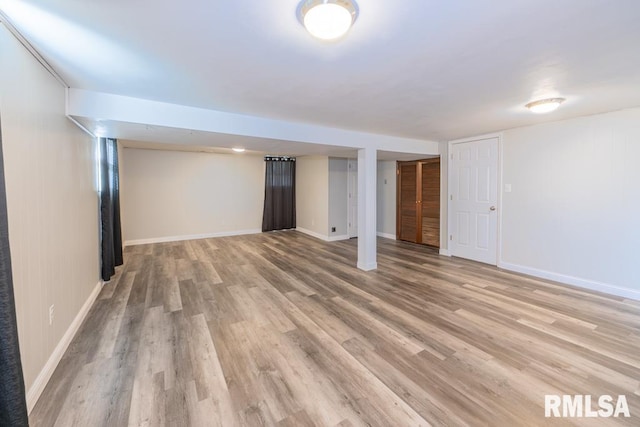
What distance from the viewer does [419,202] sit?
20.0 feet

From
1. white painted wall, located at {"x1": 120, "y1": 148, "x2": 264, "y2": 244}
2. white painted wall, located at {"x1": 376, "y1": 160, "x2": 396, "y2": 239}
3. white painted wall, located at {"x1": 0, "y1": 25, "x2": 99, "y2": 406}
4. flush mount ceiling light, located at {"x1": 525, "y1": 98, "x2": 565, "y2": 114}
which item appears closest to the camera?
white painted wall, located at {"x1": 0, "y1": 25, "x2": 99, "y2": 406}

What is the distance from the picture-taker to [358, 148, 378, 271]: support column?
4.26 m

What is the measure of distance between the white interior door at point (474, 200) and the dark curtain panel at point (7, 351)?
535cm

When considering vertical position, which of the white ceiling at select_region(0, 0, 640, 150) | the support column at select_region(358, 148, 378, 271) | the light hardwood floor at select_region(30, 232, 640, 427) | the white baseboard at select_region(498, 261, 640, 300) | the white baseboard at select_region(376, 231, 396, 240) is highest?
the white ceiling at select_region(0, 0, 640, 150)

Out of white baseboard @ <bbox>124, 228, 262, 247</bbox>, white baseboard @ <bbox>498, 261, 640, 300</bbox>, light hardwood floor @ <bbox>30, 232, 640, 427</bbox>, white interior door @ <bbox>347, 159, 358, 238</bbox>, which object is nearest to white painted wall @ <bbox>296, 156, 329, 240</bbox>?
white interior door @ <bbox>347, 159, 358, 238</bbox>

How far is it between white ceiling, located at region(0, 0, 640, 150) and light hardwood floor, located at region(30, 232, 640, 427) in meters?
2.20

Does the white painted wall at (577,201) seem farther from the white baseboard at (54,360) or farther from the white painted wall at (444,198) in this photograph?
the white baseboard at (54,360)

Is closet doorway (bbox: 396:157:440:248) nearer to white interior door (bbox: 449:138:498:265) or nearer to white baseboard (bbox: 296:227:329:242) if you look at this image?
white interior door (bbox: 449:138:498:265)

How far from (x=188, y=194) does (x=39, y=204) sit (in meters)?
5.03

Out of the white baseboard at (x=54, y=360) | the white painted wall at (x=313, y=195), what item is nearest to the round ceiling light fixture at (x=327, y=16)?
the white baseboard at (x=54, y=360)

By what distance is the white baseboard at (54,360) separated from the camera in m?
1.62

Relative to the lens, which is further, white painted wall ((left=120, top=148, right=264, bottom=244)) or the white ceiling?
white painted wall ((left=120, top=148, right=264, bottom=244))

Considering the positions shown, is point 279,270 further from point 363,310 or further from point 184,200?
point 184,200

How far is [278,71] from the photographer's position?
2035 millimetres
